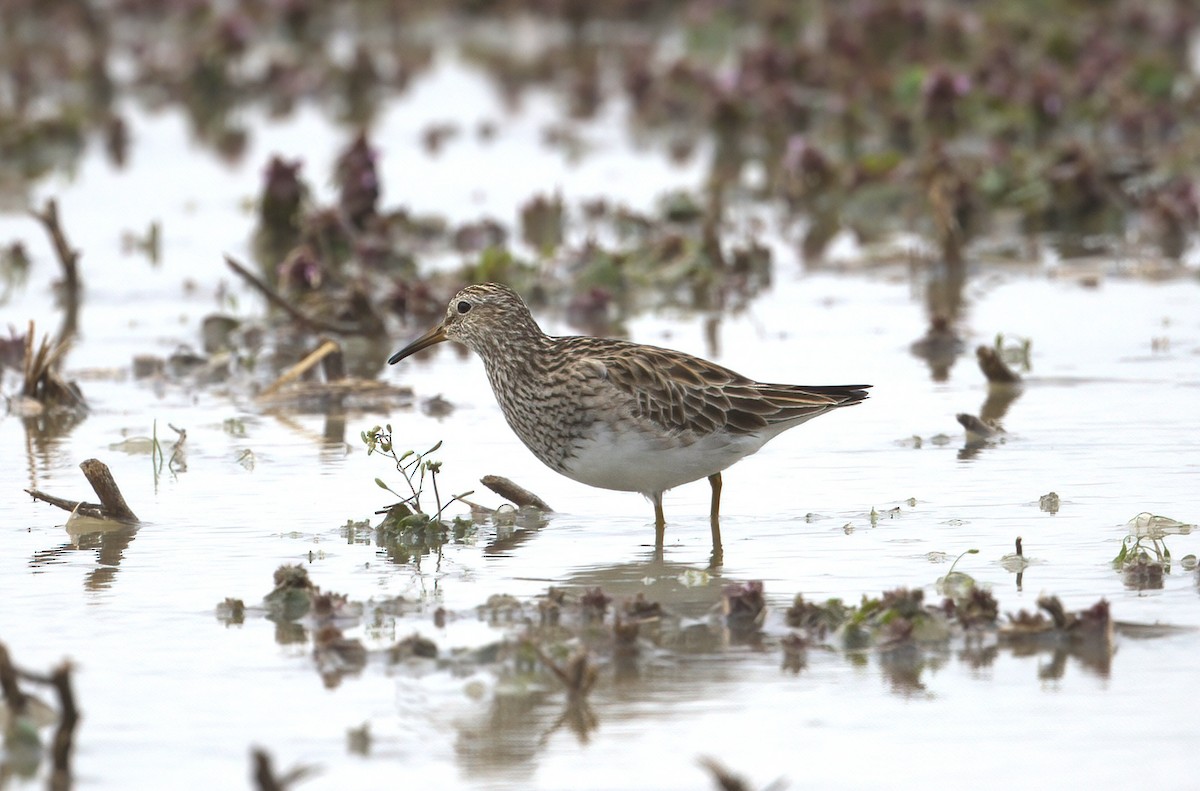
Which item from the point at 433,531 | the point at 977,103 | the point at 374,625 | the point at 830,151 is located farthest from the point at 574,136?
the point at 374,625

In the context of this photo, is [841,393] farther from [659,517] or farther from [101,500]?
[101,500]

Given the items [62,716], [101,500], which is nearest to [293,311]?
[101,500]

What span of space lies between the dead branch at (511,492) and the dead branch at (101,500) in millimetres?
1467

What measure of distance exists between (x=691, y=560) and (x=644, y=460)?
47 centimetres

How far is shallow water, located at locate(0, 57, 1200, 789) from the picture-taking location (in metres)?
5.19

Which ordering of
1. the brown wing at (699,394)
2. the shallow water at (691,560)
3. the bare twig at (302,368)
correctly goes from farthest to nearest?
the bare twig at (302,368)
the brown wing at (699,394)
the shallow water at (691,560)

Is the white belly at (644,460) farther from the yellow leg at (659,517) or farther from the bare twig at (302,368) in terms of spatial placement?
the bare twig at (302,368)

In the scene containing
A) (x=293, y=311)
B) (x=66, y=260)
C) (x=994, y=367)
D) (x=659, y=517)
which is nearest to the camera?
(x=659, y=517)

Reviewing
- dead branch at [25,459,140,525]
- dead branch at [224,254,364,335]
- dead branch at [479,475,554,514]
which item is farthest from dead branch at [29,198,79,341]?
dead branch at [479,475,554,514]

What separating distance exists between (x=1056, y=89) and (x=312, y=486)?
10943 millimetres

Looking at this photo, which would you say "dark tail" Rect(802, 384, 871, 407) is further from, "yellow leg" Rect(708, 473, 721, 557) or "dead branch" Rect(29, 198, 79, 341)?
"dead branch" Rect(29, 198, 79, 341)

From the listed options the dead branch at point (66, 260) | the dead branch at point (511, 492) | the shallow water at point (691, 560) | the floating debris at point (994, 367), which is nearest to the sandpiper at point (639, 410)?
the dead branch at point (511, 492)

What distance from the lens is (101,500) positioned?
7688mm

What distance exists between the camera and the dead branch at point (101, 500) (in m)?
7.56
